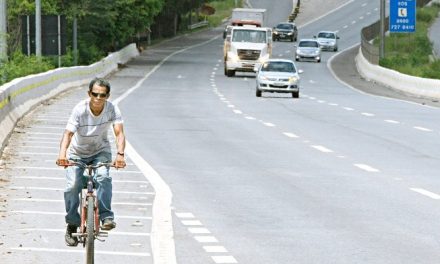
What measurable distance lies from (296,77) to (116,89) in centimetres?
866

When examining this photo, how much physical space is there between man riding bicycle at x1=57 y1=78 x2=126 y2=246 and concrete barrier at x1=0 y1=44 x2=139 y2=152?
1223cm

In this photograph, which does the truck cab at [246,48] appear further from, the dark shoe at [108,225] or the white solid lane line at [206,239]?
the dark shoe at [108,225]

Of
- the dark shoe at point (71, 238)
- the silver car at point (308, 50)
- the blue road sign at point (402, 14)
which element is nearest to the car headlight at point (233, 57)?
the blue road sign at point (402, 14)

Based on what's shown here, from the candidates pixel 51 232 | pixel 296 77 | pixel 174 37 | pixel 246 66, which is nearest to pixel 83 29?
pixel 246 66

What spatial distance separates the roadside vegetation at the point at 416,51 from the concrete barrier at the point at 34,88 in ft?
51.0

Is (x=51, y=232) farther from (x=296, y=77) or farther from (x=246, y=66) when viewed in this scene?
(x=246, y=66)

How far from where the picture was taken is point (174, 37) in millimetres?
128625

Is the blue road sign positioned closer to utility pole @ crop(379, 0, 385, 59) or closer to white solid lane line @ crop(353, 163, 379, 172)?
utility pole @ crop(379, 0, 385, 59)

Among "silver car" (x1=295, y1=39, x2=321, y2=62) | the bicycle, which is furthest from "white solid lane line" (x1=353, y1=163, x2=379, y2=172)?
"silver car" (x1=295, y1=39, x2=321, y2=62)

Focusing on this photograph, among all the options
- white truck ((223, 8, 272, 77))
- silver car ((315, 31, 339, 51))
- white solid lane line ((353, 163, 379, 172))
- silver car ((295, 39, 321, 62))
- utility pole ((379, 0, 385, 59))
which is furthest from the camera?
silver car ((315, 31, 339, 51))

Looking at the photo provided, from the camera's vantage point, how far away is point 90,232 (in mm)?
10945

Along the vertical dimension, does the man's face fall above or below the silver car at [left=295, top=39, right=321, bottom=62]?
above

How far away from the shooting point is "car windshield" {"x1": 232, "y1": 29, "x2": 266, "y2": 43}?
73.1 metres

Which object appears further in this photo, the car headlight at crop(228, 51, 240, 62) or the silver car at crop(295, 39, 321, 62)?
the silver car at crop(295, 39, 321, 62)
